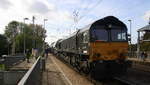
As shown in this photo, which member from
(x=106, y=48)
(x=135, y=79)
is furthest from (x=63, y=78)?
(x=135, y=79)

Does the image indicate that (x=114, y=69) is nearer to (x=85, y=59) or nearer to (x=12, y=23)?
(x=85, y=59)

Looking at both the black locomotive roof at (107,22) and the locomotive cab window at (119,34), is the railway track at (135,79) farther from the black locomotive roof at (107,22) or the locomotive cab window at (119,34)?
the black locomotive roof at (107,22)

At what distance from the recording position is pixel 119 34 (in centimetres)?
1596

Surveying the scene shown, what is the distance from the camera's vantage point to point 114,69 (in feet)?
50.4

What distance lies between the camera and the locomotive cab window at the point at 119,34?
15.8 meters

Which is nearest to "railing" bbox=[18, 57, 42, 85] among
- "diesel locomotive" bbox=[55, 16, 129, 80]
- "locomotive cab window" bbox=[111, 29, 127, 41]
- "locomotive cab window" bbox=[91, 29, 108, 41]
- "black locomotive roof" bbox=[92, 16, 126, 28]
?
"diesel locomotive" bbox=[55, 16, 129, 80]

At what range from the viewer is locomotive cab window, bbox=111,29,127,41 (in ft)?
51.8

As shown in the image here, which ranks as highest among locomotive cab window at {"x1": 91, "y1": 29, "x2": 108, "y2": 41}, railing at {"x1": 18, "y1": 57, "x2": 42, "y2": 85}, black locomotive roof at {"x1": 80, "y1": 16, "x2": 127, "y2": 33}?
black locomotive roof at {"x1": 80, "y1": 16, "x2": 127, "y2": 33}

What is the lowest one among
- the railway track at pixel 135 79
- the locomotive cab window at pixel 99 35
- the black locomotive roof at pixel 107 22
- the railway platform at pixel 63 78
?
the railway platform at pixel 63 78

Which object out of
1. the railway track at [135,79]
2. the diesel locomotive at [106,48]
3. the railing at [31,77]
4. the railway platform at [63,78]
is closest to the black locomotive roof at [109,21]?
the diesel locomotive at [106,48]

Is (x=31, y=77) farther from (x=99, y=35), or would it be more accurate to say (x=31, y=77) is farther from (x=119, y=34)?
(x=119, y=34)

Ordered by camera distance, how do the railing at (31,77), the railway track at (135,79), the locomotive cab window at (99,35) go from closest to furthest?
the railing at (31,77)
the railway track at (135,79)
the locomotive cab window at (99,35)

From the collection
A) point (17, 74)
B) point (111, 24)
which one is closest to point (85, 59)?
point (111, 24)

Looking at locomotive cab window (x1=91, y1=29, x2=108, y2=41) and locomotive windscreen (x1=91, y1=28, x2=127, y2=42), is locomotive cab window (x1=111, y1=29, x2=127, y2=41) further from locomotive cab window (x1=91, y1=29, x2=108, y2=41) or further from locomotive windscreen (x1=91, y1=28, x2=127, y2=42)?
locomotive cab window (x1=91, y1=29, x2=108, y2=41)
